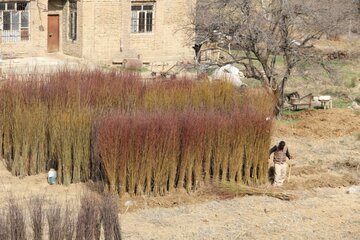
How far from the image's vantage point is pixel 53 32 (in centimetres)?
3016

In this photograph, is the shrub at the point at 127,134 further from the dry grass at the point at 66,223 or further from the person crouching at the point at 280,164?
the dry grass at the point at 66,223

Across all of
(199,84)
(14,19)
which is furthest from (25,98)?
(14,19)

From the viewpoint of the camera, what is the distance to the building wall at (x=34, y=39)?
92.5 feet

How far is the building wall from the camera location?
92.5 feet

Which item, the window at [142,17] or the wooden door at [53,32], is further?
the wooden door at [53,32]

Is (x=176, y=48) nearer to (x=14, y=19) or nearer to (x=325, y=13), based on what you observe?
(x=14, y=19)

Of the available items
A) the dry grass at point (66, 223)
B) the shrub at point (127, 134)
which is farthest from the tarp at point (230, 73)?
the dry grass at point (66, 223)

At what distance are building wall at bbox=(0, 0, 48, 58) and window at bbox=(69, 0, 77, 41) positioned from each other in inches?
40.9

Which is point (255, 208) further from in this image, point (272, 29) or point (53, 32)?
point (53, 32)

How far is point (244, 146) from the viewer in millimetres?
13008

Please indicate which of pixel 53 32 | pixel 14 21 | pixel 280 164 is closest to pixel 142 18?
pixel 53 32

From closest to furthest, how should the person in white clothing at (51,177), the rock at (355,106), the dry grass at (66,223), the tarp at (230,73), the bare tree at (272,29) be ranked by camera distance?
the dry grass at (66,223) → the person in white clothing at (51,177) → the bare tree at (272,29) → the tarp at (230,73) → the rock at (355,106)

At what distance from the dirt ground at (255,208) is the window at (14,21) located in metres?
15.5

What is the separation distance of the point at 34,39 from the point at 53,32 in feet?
5.02
